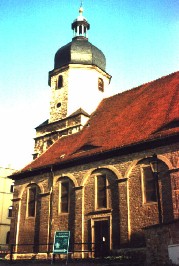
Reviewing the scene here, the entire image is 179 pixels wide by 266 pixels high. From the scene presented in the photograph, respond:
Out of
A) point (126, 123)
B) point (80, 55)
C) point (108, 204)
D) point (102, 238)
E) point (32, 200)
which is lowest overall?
point (102, 238)

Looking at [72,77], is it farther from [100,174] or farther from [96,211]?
[96,211]

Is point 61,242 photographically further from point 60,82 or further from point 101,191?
point 60,82

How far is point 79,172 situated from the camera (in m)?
19.8

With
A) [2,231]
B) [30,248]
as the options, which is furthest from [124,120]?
[2,231]

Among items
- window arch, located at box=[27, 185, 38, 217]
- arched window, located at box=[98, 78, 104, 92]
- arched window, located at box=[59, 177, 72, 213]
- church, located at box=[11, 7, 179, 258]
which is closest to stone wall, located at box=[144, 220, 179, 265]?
church, located at box=[11, 7, 179, 258]

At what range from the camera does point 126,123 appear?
2042 centimetres

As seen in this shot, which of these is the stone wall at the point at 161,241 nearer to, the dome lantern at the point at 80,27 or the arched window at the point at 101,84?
the arched window at the point at 101,84

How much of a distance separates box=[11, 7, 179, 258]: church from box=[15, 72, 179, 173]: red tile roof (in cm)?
8

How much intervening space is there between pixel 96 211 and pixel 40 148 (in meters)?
9.70

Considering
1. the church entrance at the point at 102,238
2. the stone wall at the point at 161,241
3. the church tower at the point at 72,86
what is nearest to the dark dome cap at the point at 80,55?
the church tower at the point at 72,86

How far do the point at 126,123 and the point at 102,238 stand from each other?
7.19m

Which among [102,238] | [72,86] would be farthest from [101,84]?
[102,238]

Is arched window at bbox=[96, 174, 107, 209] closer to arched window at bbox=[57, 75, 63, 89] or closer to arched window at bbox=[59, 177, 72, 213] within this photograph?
arched window at bbox=[59, 177, 72, 213]

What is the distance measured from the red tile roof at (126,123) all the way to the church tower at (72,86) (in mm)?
1431
